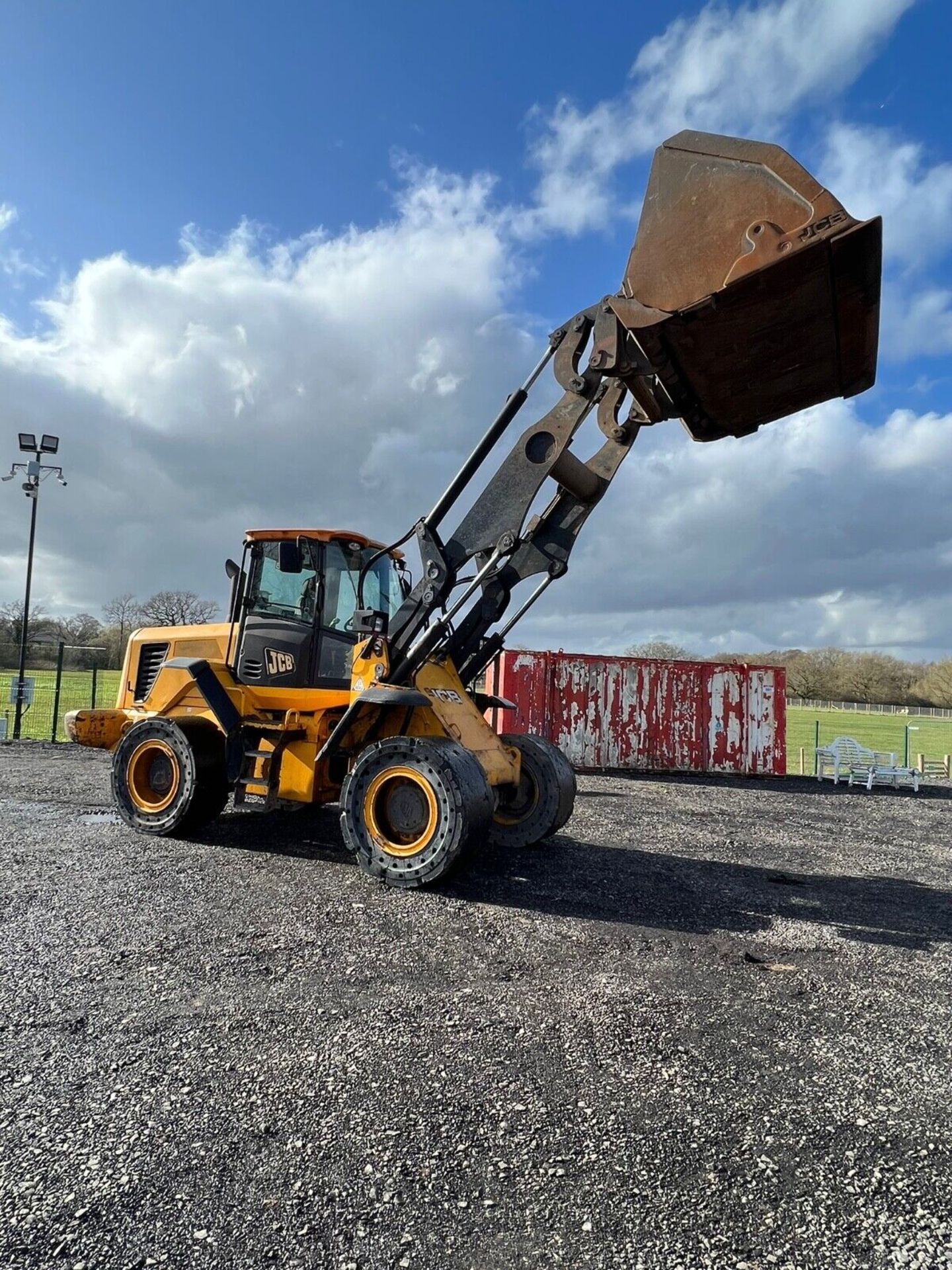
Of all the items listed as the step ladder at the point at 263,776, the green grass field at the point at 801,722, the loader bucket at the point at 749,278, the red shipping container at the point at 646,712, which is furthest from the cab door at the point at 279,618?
the green grass field at the point at 801,722

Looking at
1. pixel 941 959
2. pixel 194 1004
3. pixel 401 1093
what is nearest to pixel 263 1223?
pixel 401 1093

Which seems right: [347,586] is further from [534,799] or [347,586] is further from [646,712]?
[646,712]

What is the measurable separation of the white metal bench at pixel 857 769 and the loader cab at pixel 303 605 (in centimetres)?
1312

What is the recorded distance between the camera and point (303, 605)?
295 inches

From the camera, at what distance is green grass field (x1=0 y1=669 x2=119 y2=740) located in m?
20.0

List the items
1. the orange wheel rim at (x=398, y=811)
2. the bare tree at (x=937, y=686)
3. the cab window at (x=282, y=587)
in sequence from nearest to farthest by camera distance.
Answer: the orange wheel rim at (x=398, y=811)
the cab window at (x=282, y=587)
the bare tree at (x=937, y=686)

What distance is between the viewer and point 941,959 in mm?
4770

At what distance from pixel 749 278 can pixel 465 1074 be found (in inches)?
185

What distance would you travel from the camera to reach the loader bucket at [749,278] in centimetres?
469

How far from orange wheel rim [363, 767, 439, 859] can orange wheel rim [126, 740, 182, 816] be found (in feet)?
8.08

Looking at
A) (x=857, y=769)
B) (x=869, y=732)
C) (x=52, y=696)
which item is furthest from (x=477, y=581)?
(x=869, y=732)

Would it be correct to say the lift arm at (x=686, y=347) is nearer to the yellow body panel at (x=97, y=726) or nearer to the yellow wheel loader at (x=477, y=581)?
the yellow wheel loader at (x=477, y=581)

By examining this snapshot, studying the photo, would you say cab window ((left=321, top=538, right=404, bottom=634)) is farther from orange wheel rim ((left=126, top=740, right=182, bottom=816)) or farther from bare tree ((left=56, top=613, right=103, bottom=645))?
bare tree ((left=56, top=613, right=103, bottom=645))

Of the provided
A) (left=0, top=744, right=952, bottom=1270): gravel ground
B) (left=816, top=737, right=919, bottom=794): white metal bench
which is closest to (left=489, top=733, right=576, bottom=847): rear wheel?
(left=0, top=744, right=952, bottom=1270): gravel ground
